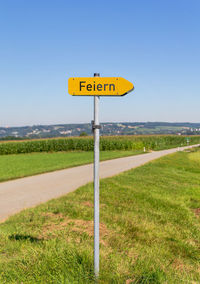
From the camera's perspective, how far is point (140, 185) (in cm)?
1170

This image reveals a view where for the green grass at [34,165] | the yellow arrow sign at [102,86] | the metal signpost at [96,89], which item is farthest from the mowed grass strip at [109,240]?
the green grass at [34,165]

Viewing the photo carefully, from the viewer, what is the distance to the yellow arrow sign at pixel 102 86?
3645 mm

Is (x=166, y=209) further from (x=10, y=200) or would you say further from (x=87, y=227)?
(x=10, y=200)

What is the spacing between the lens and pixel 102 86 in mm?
3645

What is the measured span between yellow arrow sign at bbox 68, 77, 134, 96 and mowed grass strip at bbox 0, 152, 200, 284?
234 centimetres

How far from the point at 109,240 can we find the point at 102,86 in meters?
3.07

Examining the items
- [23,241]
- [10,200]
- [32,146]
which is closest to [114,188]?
[10,200]

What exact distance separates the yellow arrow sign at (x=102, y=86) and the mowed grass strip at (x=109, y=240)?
2.34 m

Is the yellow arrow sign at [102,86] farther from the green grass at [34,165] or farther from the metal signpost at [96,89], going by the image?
the green grass at [34,165]

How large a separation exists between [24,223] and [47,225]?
611 millimetres

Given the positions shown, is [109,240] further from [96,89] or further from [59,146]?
[59,146]

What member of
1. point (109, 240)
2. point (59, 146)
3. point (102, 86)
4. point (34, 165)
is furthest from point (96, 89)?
point (59, 146)

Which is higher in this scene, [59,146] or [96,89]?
[96,89]

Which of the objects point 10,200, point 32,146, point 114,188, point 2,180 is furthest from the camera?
point 32,146
